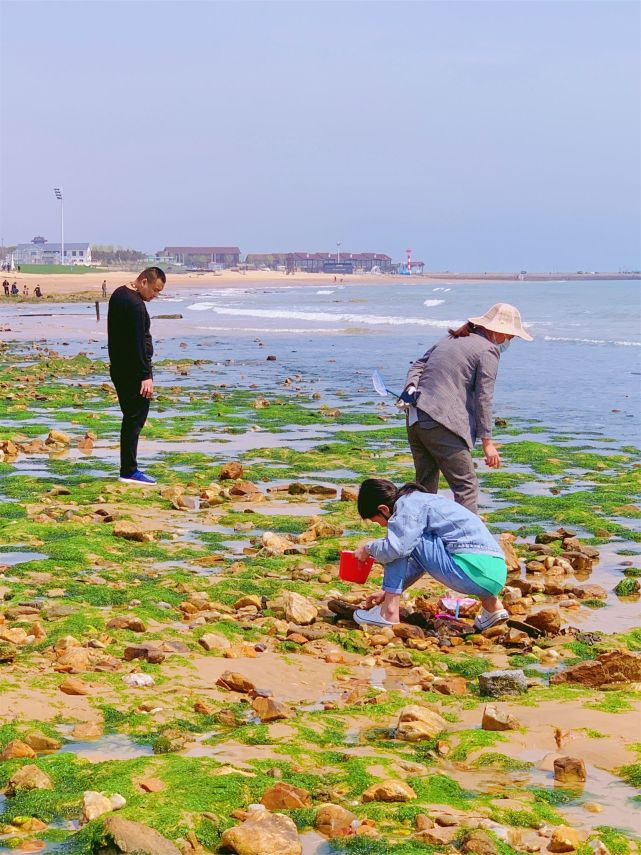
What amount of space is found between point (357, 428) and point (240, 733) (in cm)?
1144

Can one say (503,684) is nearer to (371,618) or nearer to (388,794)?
(371,618)

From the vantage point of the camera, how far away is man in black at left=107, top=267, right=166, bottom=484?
10414 mm

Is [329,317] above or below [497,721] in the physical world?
above

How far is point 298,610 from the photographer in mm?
6852

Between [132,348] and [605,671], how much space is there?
612cm

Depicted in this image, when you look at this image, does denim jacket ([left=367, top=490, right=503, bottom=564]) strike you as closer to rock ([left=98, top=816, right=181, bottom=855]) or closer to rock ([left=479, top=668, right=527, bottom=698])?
rock ([left=479, top=668, right=527, bottom=698])

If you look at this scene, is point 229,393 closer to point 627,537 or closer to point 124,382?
point 124,382

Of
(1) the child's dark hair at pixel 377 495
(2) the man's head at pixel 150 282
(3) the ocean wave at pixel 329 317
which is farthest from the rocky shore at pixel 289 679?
(3) the ocean wave at pixel 329 317

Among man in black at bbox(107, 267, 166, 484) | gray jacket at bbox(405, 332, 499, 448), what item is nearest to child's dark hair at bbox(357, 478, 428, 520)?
gray jacket at bbox(405, 332, 499, 448)

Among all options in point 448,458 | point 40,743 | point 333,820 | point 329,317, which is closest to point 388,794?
point 333,820

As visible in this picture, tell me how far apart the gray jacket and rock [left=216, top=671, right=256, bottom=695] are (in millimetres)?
2405

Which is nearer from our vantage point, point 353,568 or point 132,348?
point 353,568

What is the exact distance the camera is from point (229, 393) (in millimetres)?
20953

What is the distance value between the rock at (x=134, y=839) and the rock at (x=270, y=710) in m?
1.47
